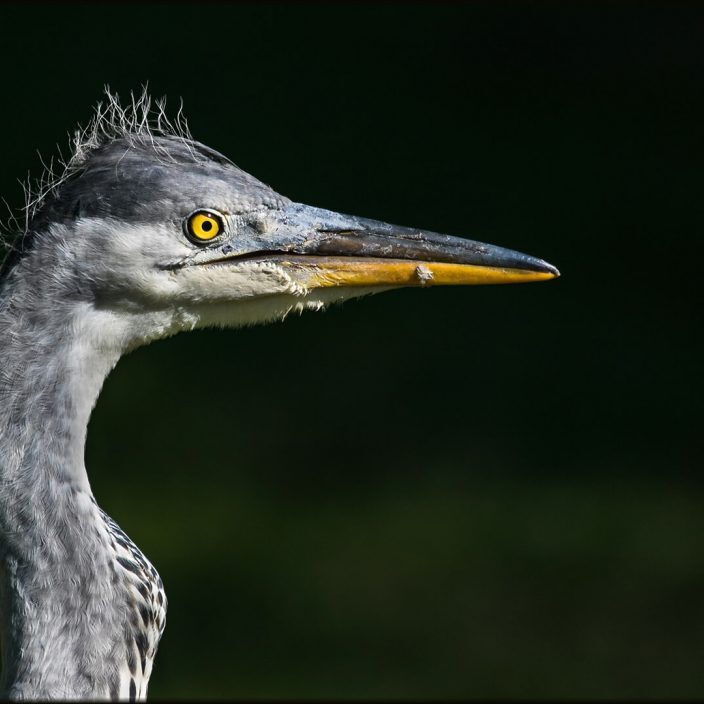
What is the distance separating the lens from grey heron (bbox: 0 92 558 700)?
238 centimetres

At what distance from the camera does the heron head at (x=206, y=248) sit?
2479 mm

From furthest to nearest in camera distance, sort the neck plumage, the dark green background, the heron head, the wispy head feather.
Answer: the dark green background, the wispy head feather, the heron head, the neck plumage

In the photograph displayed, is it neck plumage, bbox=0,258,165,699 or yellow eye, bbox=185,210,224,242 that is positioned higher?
yellow eye, bbox=185,210,224,242

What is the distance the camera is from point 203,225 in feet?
8.43

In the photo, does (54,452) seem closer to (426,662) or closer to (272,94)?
(426,662)

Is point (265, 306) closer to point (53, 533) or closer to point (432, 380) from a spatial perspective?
point (53, 533)

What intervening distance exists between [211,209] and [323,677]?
2917mm

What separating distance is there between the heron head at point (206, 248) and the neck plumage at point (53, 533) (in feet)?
0.38

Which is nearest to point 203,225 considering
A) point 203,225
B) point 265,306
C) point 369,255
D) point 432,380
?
point 203,225

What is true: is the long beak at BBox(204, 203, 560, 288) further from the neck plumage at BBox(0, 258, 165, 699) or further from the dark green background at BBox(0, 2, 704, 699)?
the dark green background at BBox(0, 2, 704, 699)

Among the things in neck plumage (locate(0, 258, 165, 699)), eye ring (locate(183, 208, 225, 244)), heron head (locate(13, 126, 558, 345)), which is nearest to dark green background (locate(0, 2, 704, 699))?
neck plumage (locate(0, 258, 165, 699))

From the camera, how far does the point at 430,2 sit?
10.4 m

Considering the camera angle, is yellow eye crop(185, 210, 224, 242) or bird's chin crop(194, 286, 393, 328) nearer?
yellow eye crop(185, 210, 224, 242)

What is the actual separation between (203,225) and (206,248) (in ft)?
0.16
